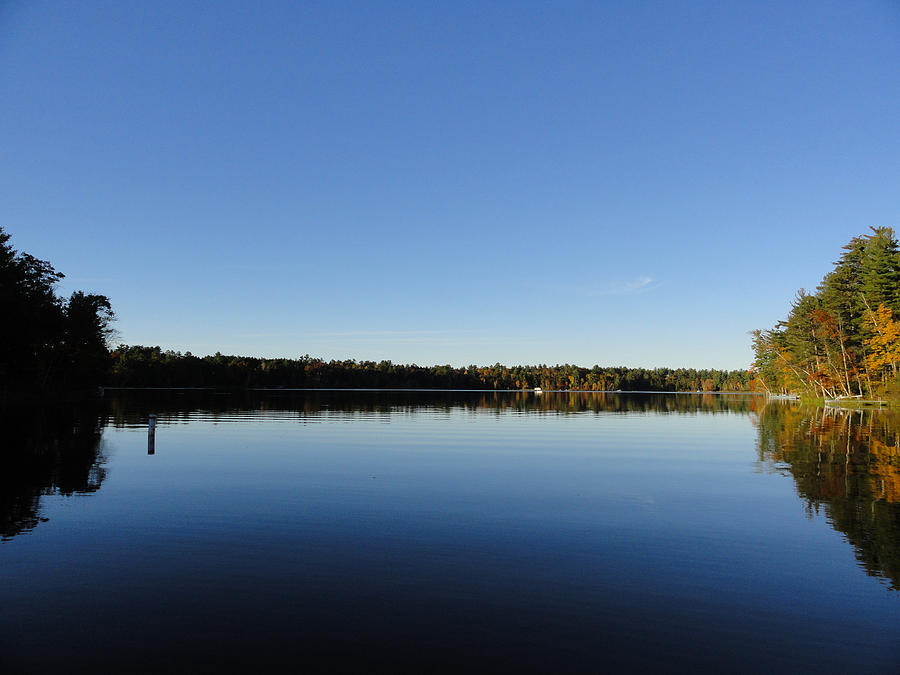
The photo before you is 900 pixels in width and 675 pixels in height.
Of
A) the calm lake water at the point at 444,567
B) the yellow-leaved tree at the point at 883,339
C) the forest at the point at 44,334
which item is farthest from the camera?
the yellow-leaved tree at the point at 883,339

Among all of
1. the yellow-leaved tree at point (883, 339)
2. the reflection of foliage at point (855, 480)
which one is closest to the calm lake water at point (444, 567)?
the reflection of foliage at point (855, 480)

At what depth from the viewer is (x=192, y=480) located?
2208 cm

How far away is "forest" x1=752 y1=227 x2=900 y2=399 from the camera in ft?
258

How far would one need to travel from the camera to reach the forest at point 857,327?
78688 mm

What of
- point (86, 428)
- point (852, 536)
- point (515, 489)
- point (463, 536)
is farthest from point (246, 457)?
point (852, 536)

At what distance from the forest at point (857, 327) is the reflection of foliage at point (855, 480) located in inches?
1660

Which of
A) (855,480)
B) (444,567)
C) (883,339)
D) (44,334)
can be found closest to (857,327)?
(883,339)

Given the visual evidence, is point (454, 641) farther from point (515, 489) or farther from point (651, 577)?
point (515, 489)

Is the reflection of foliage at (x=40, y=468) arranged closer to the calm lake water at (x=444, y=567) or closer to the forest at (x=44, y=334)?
the calm lake water at (x=444, y=567)

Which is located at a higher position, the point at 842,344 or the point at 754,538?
the point at 842,344

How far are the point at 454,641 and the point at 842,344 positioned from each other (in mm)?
92241

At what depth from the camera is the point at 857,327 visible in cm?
9044

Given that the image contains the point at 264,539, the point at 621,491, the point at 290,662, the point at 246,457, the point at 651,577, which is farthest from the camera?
the point at 246,457

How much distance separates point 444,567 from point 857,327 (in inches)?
3970
